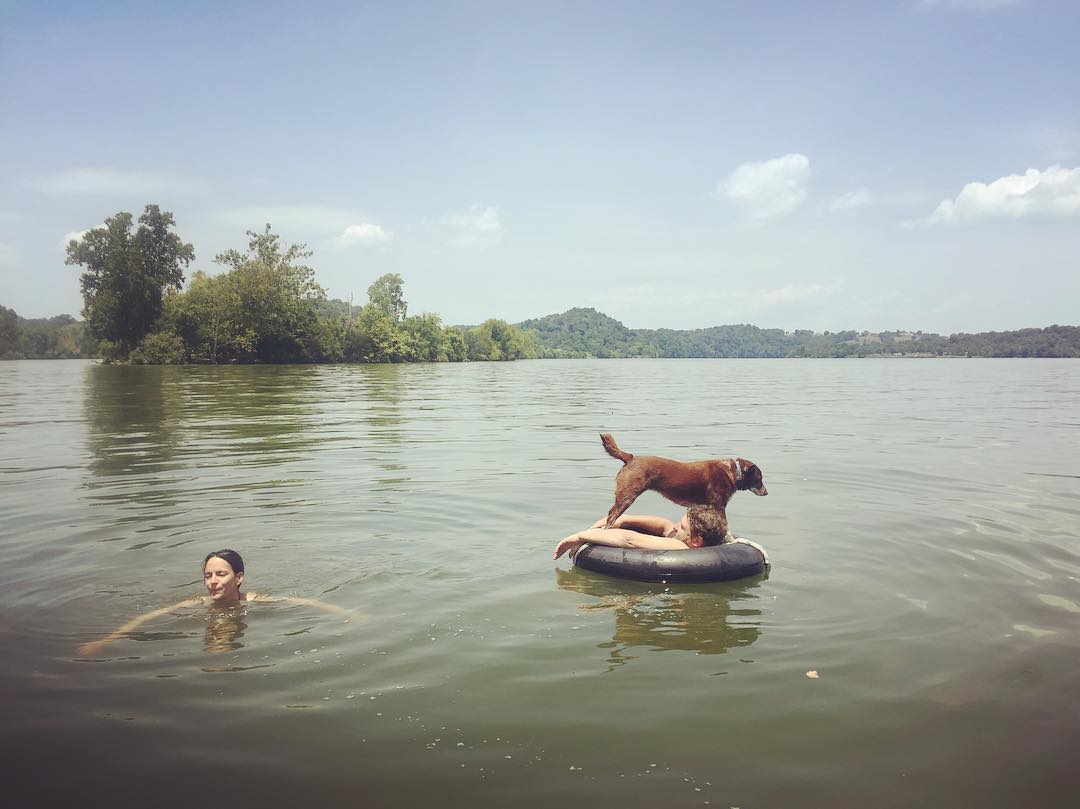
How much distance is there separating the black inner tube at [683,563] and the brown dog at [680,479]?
675 millimetres

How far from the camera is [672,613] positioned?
7707mm

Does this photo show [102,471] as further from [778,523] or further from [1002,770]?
[1002,770]

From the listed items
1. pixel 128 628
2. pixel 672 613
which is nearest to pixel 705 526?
pixel 672 613

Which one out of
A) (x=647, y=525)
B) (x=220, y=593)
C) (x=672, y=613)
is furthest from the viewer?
(x=647, y=525)

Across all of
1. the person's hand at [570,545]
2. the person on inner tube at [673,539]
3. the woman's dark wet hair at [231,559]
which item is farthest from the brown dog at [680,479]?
the woman's dark wet hair at [231,559]

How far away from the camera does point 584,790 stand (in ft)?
14.5

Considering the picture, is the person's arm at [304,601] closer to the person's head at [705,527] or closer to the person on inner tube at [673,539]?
the person on inner tube at [673,539]

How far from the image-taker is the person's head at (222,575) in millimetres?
7293

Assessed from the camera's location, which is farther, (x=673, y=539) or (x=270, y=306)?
(x=270, y=306)

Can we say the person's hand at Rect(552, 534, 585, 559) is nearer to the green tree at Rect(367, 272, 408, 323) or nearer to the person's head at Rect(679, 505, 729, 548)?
the person's head at Rect(679, 505, 729, 548)

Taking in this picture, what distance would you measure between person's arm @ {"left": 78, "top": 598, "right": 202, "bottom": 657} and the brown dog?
4835mm

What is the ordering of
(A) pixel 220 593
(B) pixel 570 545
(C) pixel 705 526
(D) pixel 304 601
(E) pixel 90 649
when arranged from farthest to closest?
(B) pixel 570 545 → (C) pixel 705 526 → (D) pixel 304 601 → (A) pixel 220 593 → (E) pixel 90 649

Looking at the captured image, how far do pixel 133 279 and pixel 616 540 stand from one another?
96765 millimetres

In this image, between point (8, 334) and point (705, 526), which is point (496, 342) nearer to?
point (8, 334)
